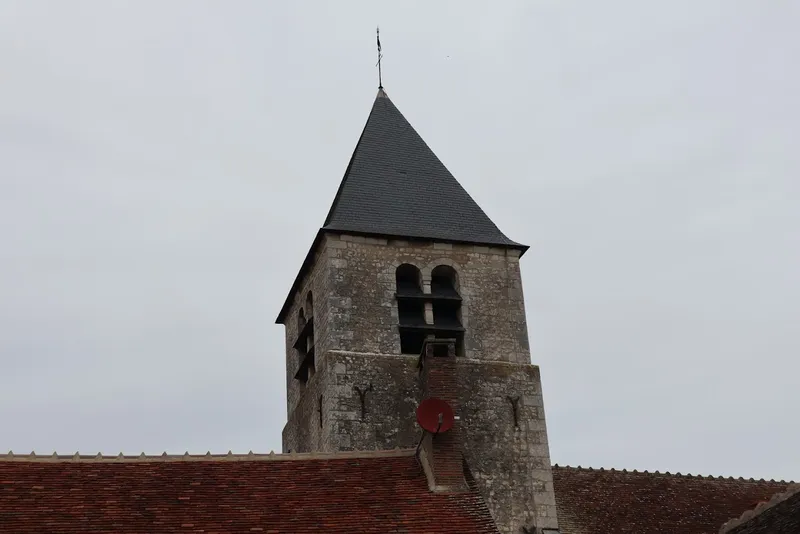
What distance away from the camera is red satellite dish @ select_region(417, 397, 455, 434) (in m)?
14.3

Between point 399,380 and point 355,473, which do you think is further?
point 399,380

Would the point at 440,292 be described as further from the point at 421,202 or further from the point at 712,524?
the point at 712,524

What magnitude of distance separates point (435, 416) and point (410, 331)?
5.88m

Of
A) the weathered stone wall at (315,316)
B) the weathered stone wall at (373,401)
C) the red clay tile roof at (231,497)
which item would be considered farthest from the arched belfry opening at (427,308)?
the red clay tile roof at (231,497)

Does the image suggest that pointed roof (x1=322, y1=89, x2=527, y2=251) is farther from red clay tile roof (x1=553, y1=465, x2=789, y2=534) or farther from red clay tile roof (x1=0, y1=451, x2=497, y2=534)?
red clay tile roof (x1=0, y1=451, x2=497, y2=534)

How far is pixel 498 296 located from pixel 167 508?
953cm

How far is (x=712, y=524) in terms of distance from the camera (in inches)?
788

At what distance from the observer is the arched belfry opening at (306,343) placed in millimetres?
21219

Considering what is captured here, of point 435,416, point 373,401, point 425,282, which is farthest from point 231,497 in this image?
point 425,282

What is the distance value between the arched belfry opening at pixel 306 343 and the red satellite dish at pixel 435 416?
6.78 m

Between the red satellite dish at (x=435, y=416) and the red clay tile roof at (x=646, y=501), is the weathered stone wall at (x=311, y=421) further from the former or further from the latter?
the red satellite dish at (x=435, y=416)

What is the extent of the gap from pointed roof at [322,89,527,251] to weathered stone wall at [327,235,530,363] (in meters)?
0.25

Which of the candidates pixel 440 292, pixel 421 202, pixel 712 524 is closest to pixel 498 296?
pixel 440 292

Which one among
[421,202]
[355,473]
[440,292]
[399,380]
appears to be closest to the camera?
[355,473]
